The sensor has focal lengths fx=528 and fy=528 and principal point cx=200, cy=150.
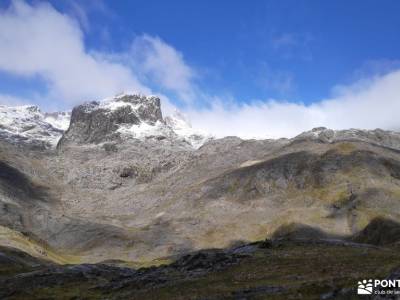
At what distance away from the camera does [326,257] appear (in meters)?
65.3

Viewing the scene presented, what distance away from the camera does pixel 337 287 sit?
37.6 metres

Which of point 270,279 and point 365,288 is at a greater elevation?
point 270,279

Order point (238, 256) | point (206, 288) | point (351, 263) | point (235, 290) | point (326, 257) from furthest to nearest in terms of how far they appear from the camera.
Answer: point (238, 256) < point (326, 257) < point (351, 263) < point (206, 288) < point (235, 290)

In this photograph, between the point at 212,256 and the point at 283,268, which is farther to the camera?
the point at 212,256

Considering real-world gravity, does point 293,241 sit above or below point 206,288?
above

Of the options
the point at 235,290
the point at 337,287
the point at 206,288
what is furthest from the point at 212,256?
the point at 337,287

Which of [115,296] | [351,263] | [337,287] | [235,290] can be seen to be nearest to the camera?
[337,287]

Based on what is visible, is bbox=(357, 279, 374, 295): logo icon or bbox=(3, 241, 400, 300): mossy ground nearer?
bbox=(357, 279, 374, 295): logo icon

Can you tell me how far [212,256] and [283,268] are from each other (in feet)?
50.4

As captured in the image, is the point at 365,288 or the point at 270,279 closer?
the point at 365,288

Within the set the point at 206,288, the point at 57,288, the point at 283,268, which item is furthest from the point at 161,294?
the point at 57,288

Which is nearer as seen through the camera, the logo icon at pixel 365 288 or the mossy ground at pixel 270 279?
the logo icon at pixel 365 288

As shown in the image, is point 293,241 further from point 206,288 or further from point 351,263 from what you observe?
point 206,288

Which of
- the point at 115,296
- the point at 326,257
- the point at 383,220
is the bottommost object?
the point at 115,296
